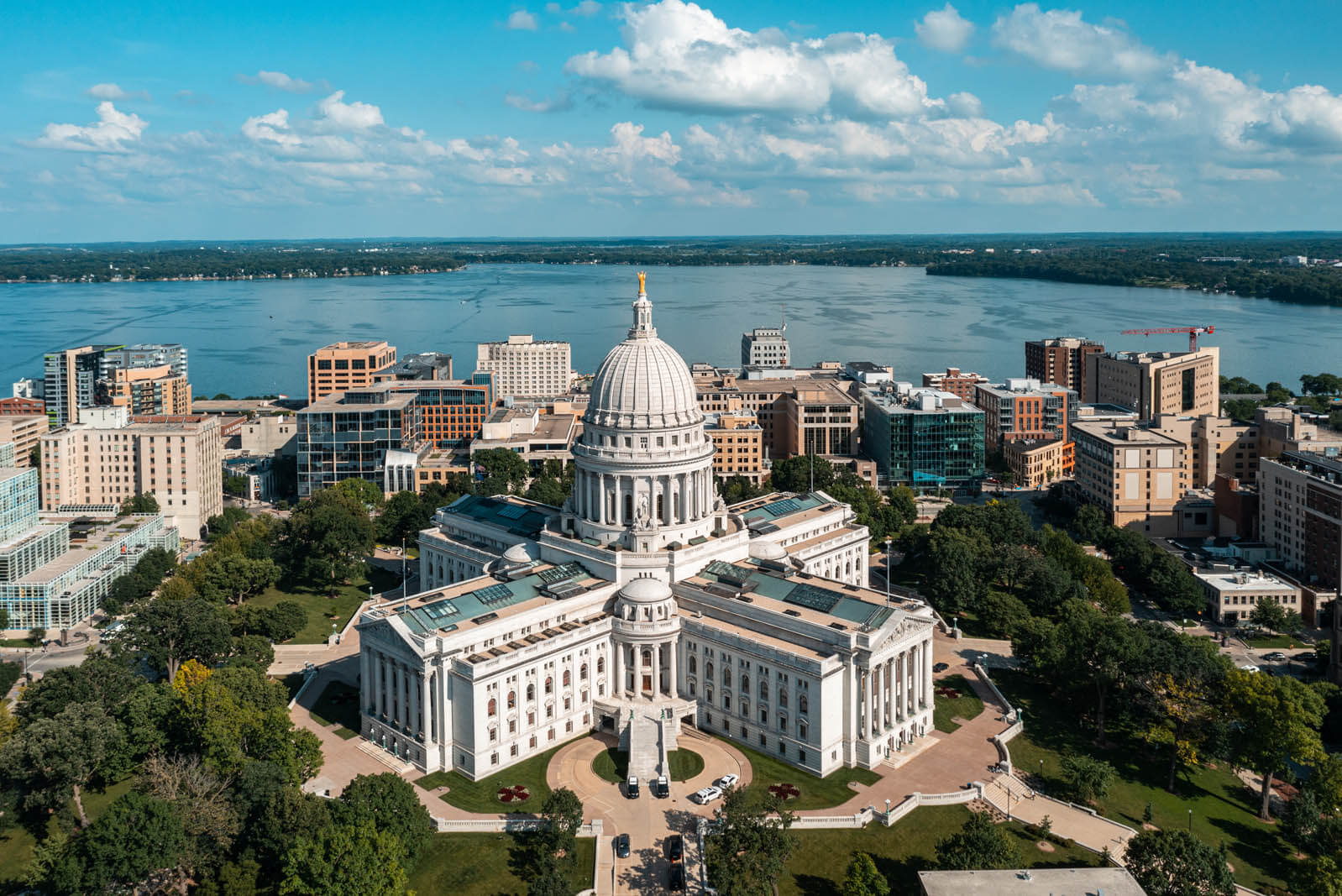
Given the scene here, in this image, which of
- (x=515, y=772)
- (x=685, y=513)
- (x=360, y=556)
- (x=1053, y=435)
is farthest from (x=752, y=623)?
(x=1053, y=435)

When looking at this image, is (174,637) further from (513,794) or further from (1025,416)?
(1025,416)

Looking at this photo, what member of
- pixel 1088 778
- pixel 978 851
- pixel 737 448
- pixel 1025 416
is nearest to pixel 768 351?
pixel 1025 416

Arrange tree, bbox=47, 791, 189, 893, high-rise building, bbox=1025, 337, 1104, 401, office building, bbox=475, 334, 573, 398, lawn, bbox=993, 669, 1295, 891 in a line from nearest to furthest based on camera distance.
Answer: tree, bbox=47, 791, 189, 893 < lawn, bbox=993, 669, 1295, 891 < high-rise building, bbox=1025, 337, 1104, 401 < office building, bbox=475, 334, 573, 398

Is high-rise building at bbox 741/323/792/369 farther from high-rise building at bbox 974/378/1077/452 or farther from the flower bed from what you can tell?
the flower bed

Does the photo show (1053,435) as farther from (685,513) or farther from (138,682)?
(138,682)

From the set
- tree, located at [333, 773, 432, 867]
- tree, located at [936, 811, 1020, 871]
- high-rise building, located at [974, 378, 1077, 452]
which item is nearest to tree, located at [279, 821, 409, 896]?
tree, located at [333, 773, 432, 867]

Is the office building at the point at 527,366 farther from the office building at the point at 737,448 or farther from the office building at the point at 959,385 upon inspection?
the office building at the point at 959,385

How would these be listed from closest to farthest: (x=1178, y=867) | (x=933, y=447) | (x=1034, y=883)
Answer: (x=1034, y=883) → (x=1178, y=867) → (x=933, y=447)
